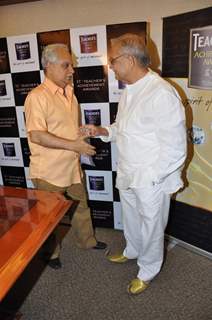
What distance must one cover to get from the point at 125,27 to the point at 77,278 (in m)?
1.82

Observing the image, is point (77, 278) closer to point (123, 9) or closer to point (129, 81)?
point (129, 81)

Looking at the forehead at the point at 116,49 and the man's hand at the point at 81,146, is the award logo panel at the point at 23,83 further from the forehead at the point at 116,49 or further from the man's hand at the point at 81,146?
the forehead at the point at 116,49

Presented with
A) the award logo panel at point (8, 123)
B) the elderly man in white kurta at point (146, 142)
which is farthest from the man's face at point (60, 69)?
the award logo panel at point (8, 123)

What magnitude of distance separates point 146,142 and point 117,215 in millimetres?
1102

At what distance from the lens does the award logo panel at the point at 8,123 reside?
2556mm

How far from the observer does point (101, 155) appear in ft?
8.13

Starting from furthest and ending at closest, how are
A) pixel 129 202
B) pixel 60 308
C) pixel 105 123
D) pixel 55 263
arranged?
pixel 105 123, pixel 55 263, pixel 129 202, pixel 60 308

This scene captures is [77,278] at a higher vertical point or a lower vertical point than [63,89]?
lower

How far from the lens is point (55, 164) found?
6.60 ft

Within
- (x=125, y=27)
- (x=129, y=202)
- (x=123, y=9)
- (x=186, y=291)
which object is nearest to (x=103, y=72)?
(x=125, y=27)

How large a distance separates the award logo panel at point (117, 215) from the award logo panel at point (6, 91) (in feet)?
4.10

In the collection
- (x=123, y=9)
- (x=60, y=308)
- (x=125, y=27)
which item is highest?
(x=123, y=9)

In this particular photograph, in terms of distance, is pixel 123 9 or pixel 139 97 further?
pixel 123 9

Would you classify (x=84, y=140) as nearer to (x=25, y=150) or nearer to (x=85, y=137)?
(x=85, y=137)
